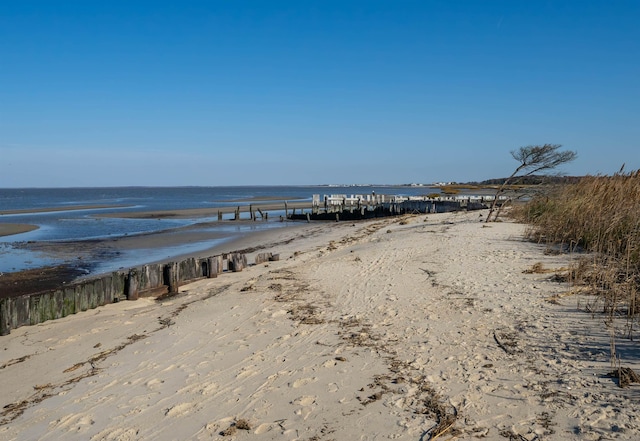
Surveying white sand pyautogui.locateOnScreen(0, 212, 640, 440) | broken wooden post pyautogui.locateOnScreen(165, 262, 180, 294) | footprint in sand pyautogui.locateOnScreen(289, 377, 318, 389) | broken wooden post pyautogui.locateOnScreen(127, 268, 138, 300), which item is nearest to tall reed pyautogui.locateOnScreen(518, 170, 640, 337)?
white sand pyautogui.locateOnScreen(0, 212, 640, 440)

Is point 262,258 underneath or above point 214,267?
underneath

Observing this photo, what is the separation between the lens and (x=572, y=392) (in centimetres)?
443

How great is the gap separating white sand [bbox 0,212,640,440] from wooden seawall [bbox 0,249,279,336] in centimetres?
33

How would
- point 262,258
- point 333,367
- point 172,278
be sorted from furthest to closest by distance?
point 262,258, point 172,278, point 333,367

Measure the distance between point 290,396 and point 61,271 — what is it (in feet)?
46.6

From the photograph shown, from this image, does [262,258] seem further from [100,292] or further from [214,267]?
[100,292]

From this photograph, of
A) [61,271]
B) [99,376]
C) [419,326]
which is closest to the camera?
[99,376]

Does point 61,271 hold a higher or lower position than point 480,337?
lower

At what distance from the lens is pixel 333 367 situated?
5.52 m

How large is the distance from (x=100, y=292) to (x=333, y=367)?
6620mm

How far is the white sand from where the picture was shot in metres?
4.22

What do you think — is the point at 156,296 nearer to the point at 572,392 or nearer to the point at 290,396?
the point at 290,396

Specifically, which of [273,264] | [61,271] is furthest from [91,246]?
[273,264]

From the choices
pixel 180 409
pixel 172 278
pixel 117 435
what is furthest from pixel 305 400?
pixel 172 278
